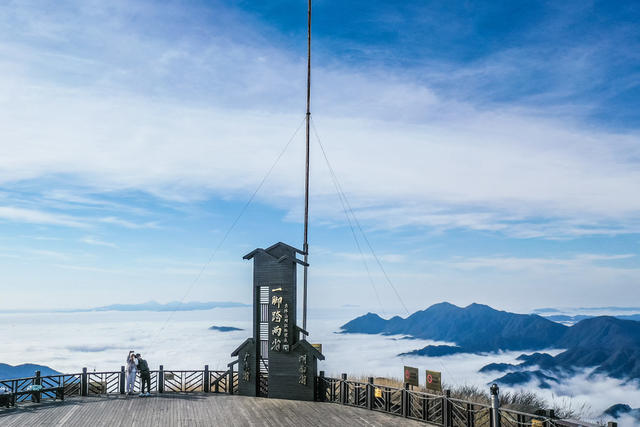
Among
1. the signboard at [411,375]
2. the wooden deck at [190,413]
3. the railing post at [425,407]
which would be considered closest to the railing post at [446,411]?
the railing post at [425,407]

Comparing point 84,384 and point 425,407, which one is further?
point 84,384

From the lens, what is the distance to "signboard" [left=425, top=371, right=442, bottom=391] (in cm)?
1840

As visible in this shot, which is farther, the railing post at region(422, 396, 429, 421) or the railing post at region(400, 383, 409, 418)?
the railing post at region(400, 383, 409, 418)

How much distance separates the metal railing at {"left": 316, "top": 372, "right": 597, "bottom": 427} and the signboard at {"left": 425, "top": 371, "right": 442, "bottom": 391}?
0.26m

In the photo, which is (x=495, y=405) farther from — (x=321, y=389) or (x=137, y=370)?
(x=137, y=370)

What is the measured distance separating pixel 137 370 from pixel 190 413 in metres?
4.70

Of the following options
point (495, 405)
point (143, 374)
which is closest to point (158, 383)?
point (143, 374)

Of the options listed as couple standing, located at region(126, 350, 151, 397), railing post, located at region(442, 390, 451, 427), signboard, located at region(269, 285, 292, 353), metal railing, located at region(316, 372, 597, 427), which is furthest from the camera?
couple standing, located at region(126, 350, 151, 397)

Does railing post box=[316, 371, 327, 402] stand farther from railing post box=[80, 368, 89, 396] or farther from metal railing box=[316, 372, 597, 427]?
railing post box=[80, 368, 89, 396]

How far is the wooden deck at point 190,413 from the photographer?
1847 cm

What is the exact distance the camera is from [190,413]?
19891mm

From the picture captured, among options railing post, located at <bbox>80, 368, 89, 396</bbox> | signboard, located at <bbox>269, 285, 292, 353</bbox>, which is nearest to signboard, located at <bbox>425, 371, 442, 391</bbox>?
signboard, located at <bbox>269, 285, 292, 353</bbox>

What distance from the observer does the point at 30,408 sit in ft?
68.3

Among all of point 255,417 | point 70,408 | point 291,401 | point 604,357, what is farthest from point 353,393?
point 604,357
